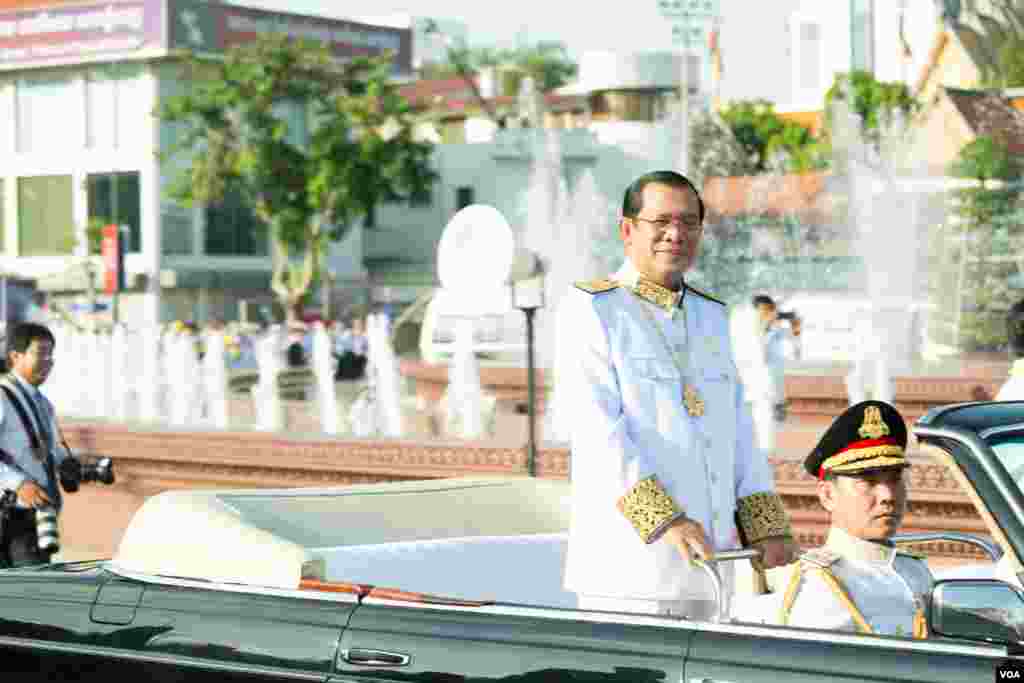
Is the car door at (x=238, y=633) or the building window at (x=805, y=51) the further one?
the building window at (x=805, y=51)

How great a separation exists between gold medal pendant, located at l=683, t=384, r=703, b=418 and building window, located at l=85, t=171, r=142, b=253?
49.3 m

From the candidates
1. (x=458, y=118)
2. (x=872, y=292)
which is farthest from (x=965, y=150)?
(x=458, y=118)

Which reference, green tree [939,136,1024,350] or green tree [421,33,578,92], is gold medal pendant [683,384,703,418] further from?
green tree [421,33,578,92]

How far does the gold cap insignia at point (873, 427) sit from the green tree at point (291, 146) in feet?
131

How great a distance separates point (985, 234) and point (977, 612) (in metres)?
23.1

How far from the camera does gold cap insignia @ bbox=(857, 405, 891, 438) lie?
338 cm

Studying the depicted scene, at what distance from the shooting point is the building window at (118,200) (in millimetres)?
51969

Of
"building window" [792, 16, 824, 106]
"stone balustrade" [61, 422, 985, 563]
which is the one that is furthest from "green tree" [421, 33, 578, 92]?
"stone balustrade" [61, 422, 985, 563]

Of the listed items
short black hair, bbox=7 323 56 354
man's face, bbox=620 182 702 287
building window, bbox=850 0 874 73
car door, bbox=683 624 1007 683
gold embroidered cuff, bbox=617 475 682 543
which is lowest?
car door, bbox=683 624 1007 683

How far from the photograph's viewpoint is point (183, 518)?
423 centimetres

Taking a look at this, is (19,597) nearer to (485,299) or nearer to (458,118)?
(485,299)

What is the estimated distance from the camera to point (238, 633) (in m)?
3.74

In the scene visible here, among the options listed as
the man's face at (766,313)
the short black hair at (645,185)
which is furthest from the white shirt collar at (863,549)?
the man's face at (766,313)

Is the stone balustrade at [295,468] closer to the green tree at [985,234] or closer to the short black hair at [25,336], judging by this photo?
the short black hair at [25,336]
